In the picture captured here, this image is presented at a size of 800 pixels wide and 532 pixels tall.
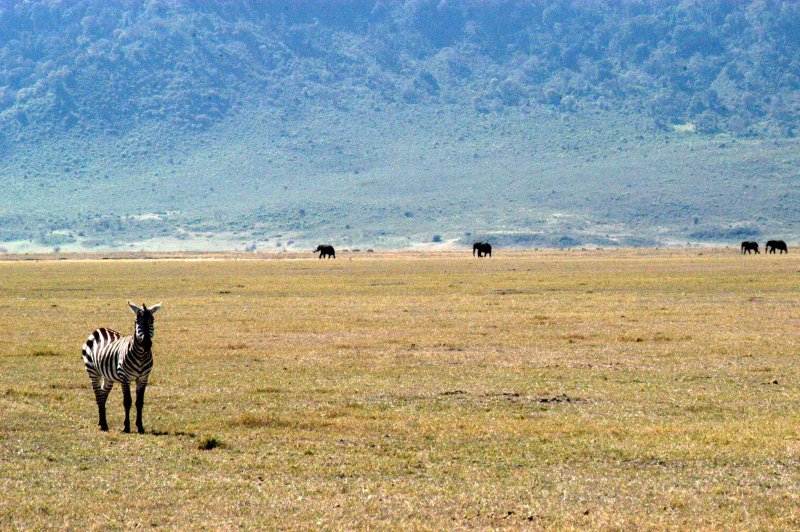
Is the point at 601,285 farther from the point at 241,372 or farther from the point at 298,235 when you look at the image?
the point at 298,235

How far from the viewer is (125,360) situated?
15.0 m

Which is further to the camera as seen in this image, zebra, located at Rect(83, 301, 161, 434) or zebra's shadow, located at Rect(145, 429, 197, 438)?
zebra's shadow, located at Rect(145, 429, 197, 438)

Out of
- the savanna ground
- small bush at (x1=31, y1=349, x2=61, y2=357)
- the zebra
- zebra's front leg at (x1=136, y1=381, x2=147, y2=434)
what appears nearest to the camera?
the savanna ground

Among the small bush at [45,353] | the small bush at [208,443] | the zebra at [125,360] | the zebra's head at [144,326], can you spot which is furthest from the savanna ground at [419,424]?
the zebra's head at [144,326]

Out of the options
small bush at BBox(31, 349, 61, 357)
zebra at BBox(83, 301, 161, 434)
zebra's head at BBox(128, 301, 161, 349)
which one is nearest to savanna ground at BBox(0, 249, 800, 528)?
small bush at BBox(31, 349, 61, 357)

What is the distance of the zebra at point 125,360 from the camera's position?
48.0ft

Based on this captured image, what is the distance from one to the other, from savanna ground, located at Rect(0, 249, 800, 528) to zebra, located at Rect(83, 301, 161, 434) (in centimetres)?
48

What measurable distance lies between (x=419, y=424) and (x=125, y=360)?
3936 mm

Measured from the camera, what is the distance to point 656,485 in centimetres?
1255

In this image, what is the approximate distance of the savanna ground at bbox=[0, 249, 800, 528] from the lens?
11.8m

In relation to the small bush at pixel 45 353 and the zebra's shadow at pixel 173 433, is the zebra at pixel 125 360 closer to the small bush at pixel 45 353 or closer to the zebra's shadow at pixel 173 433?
the zebra's shadow at pixel 173 433

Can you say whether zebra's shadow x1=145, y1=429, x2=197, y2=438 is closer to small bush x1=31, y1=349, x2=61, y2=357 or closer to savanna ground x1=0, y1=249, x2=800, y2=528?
savanna ground x1=0, y1=249, x2=800, y2=528

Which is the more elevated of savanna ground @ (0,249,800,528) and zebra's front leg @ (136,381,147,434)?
zebra's front leg @ (136,381,147,434)

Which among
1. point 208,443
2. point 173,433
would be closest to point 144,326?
point 208,443
